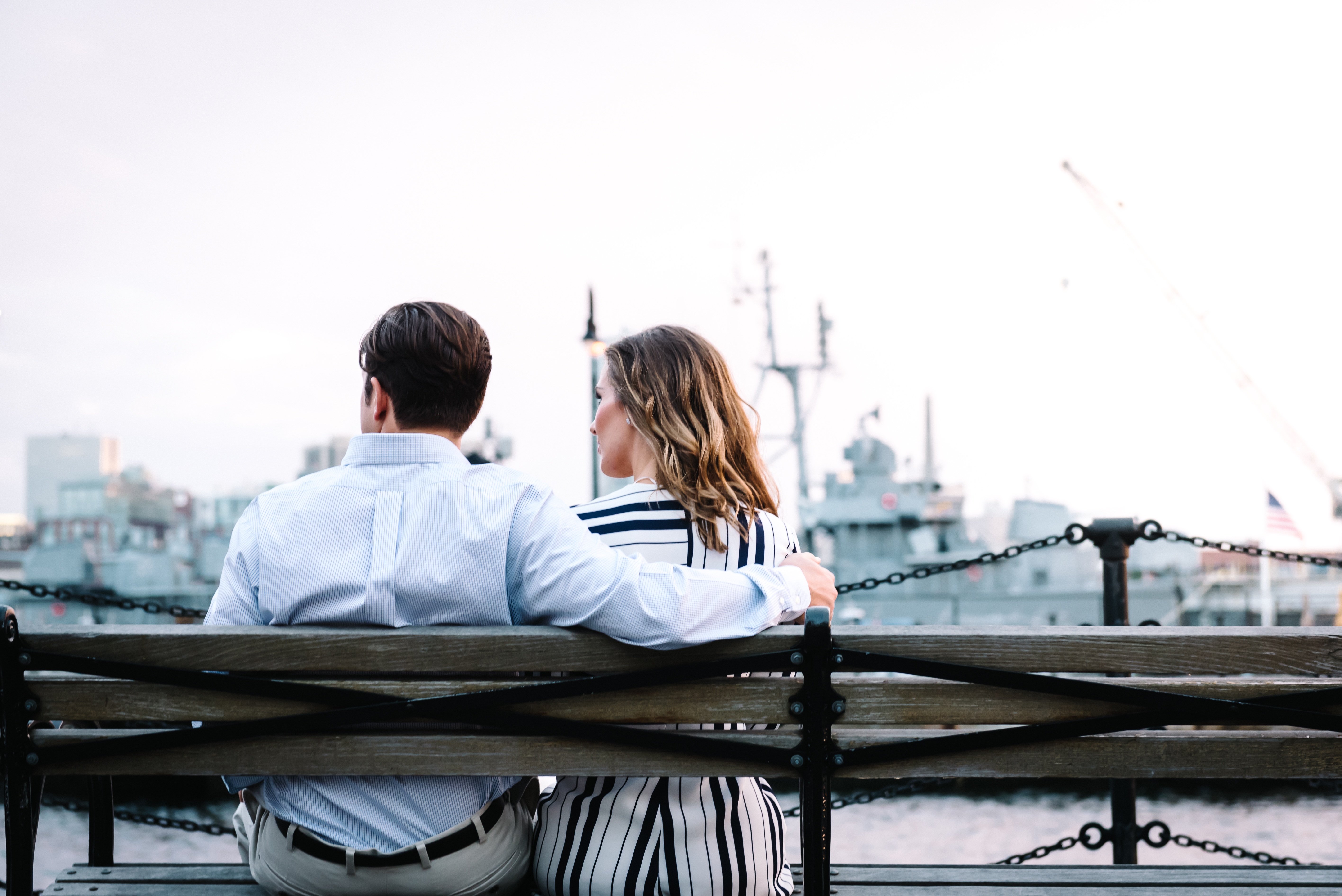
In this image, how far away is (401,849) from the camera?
1.98m

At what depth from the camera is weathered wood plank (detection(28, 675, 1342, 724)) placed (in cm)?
196

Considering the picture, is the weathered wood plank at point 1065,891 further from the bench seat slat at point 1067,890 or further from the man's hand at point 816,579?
the man's hand at point 816,579

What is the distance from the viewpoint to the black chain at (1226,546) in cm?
463

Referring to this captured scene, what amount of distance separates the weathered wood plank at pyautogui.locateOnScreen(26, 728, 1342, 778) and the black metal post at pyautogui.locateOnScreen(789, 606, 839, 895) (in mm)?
41

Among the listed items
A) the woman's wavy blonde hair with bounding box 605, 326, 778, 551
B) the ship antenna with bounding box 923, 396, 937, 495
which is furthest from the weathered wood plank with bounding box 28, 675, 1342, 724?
the ship antenna with bounding box 923, 396, 937, 495

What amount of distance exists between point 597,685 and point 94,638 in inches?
39.6

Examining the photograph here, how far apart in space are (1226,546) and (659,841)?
417 centimetres

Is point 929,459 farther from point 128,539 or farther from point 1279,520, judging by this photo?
point 128,539

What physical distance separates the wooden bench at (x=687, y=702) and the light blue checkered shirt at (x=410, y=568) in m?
0.07

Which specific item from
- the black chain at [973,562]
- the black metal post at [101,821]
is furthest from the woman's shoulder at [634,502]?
the black chain at [973,562]

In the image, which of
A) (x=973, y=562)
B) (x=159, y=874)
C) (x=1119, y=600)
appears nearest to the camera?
(x=159, y=874)

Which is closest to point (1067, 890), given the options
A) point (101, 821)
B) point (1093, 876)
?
point (1093, 876)

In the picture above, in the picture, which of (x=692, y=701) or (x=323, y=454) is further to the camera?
(x=323, y=454)

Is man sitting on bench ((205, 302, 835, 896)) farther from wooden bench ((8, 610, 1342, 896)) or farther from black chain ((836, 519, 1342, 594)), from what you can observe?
black chain ((836, 519, 1342, 594))
